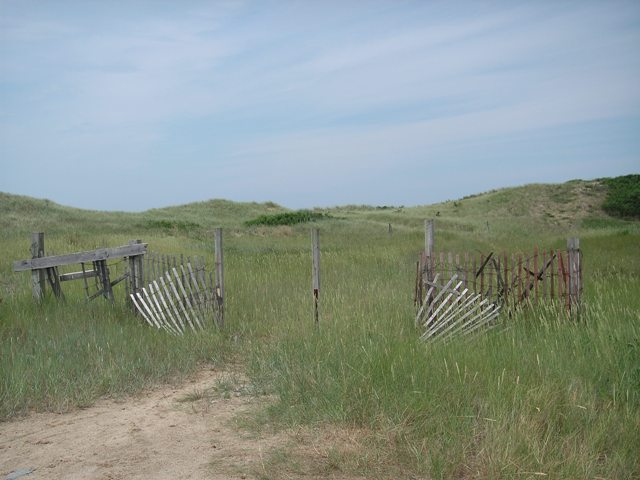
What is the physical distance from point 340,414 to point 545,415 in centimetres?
173

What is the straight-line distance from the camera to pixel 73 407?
21.8ft

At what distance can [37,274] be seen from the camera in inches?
458

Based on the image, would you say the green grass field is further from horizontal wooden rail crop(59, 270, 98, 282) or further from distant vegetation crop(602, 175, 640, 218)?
distant vegetation crop(602, 175, 640, 218)

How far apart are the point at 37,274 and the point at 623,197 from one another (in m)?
38.3

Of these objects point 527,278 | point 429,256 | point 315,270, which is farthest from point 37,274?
point 527,278

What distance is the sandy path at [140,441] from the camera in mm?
4988

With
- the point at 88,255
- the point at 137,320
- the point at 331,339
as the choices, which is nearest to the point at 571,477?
the point at 331,339

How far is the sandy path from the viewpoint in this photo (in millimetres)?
4988

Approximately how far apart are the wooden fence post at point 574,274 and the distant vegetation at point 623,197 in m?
32.5

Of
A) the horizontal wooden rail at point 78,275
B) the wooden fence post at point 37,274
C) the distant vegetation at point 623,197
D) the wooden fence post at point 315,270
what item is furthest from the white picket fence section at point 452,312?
the distant vegetation at point 623,197

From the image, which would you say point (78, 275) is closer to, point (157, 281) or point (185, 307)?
point (157, 281)

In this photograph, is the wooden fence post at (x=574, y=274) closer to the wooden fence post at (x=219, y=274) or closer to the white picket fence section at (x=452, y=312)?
the white picket fence section at (x=452, y=312)

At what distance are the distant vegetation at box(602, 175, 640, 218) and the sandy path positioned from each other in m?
37.7

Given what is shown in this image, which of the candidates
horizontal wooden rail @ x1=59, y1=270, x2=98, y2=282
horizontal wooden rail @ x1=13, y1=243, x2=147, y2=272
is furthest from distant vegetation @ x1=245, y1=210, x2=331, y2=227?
horizontal wooden rail @ x1=13, y1=243, x2=147, y2=272
